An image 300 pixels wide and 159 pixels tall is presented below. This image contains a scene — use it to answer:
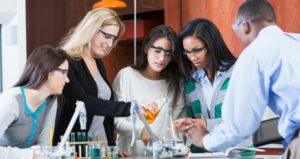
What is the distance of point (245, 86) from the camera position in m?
2.12

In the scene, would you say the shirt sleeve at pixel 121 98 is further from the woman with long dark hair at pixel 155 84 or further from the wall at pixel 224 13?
the wall at pixel 224 13

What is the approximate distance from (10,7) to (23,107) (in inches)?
101

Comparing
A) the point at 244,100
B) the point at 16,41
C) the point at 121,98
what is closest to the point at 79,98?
the point at 121,98

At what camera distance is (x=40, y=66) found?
2.92 metres

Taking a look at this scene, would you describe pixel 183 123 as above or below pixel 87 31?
below

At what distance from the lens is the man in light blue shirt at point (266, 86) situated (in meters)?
2.06

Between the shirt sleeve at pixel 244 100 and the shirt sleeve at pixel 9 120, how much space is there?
92 cm

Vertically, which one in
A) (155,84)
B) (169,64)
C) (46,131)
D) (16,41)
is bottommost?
(46,131)

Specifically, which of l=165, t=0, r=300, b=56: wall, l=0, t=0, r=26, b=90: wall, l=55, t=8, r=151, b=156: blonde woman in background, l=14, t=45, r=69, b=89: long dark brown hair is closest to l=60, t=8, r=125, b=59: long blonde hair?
l=55, t=8, r=151, b=156: blonde woman in background

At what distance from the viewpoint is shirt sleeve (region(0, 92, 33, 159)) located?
266 centimetres

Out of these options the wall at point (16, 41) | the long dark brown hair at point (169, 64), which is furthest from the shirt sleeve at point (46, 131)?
the wall at point (16, 41)

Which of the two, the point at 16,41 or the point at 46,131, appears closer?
the point at 46,131

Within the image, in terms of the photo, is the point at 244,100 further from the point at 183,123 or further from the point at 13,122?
the point at 13,122

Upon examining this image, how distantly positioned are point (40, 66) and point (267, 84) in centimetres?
124
